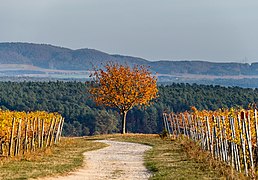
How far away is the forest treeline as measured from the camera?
10931cm

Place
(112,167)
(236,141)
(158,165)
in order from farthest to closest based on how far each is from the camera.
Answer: (112,167)
(158,165)
(236,141)

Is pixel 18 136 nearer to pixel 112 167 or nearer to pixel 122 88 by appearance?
pixel 112 167

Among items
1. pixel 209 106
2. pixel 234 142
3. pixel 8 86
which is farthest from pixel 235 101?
pixel 234 142

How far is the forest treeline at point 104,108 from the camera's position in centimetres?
10931

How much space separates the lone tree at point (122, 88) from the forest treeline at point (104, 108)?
42.3 meters

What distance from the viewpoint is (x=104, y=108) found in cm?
11600

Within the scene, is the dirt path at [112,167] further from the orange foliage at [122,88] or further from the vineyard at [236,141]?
the orange foliage at [122,88]

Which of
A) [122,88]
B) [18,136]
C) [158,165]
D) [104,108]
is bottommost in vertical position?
[104,108]

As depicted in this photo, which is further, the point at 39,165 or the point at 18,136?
the point at 18,136

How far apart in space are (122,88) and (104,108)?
57.0m

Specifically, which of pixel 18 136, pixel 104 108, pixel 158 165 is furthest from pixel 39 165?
pixel 104 108

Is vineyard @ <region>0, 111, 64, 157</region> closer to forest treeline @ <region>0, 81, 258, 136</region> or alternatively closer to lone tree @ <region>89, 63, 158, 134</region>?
lone tree @ <region>89, 63, 158, 134</region>

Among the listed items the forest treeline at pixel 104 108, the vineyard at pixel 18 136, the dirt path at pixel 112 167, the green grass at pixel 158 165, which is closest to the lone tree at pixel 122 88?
the vineyard at pixel 18 136

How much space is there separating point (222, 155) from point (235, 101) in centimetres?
8842
